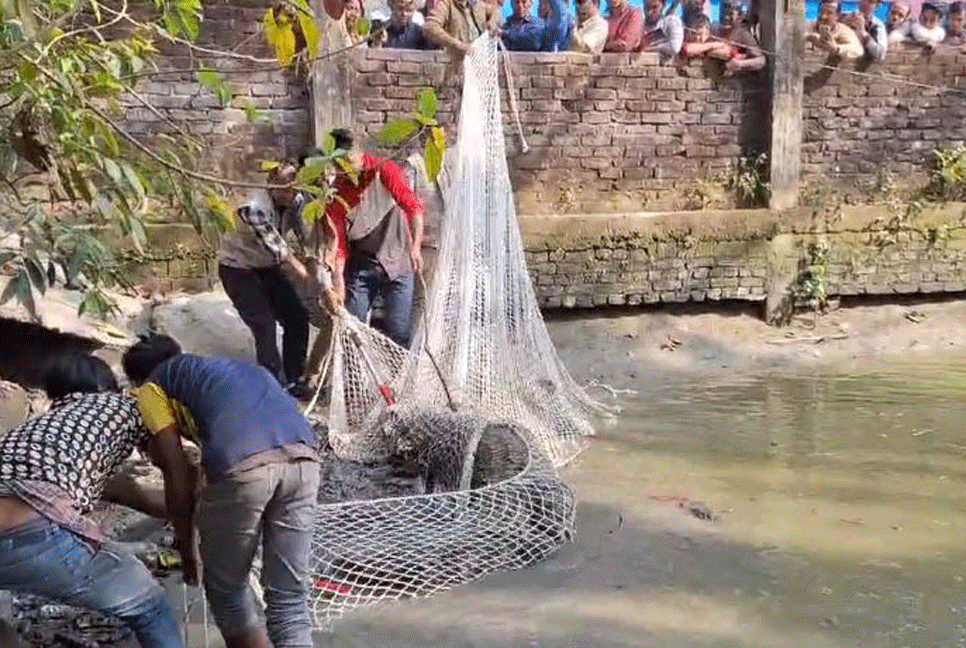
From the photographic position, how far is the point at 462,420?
16.3 feet

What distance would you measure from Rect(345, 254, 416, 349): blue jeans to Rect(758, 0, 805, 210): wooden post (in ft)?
11.0

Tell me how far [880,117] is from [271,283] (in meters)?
5.04

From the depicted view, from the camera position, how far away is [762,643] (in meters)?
3.78

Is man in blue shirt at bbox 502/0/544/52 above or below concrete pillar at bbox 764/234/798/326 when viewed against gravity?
above

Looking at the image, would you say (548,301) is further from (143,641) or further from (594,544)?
(143,641)

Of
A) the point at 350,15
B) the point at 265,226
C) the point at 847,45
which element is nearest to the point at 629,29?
the point at 847,45

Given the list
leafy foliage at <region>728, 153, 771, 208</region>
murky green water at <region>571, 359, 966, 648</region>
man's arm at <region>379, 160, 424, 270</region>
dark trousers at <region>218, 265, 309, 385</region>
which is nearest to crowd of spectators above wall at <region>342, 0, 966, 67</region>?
leafy foliage at <region>728, 153, 771, 208</region>

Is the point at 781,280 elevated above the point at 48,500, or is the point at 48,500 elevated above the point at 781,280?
the point at 48,500

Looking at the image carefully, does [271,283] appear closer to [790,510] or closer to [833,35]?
[790,510]

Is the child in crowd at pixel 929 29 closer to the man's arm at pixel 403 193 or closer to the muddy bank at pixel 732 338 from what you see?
the muddy bank at pixel 732 338

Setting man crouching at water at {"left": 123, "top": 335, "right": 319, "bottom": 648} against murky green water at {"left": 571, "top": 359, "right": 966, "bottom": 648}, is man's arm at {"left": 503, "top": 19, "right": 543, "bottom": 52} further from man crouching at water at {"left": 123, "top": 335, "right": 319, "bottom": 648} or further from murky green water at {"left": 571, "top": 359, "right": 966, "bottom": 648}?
man crouching at water at {"left": 123, "top": 335, "right": 319, "bottom": 648}

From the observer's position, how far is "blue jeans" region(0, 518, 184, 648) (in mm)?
2701

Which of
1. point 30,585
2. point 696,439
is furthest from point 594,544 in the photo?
point 30,585

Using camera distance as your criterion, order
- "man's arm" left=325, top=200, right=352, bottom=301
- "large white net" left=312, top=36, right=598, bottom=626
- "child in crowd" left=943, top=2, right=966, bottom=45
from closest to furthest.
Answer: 1. "large white net" left=312, top=36, right=598, bottom=626
2. "man's arm" left=325, top=200, right=352, bottom=301
3. "child in crowd" left=943, top=2, right=966, bottom=45
